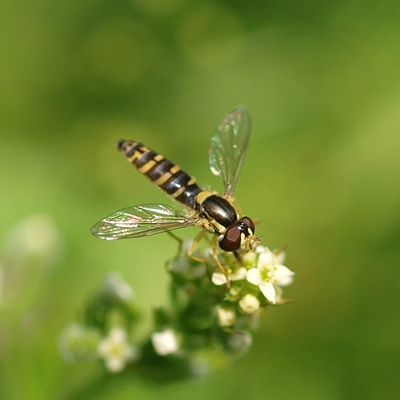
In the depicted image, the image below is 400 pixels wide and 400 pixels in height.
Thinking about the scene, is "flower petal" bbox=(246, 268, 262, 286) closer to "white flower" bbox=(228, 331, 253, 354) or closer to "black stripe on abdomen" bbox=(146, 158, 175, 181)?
"white flower" bbox=(228, 331, 253, 354)

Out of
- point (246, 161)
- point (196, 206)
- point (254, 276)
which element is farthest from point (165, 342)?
point (246, 161)

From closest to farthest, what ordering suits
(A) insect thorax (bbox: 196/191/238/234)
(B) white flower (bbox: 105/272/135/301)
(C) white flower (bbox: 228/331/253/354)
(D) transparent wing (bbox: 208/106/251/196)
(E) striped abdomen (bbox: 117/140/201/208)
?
1. (C) white flower (bbox: 228/331/253/354)
2. (A) insect thorax (bbox: 196/191/238/234)
3. (B) white flower (bbox: 105/272/135/301)
4. (E) striped abdomen (bbox: 117/140/201/208)
5. (D) transparent wing (bbox: 208/106/251/196)

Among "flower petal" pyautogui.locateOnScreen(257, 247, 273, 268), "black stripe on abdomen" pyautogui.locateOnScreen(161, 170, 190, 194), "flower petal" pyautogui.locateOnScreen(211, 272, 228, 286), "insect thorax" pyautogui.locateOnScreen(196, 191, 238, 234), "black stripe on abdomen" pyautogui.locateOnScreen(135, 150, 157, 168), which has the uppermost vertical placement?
"black stripe on abdomen" pyautogui.locateOnScreen(135, 150, 157, 168)

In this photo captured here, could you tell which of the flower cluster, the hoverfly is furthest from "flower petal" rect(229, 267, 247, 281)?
the hoverfly

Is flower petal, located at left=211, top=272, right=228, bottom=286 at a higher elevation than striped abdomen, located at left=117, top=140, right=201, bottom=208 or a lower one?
lower

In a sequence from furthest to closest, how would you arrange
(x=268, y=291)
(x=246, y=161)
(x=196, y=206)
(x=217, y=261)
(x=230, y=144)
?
1. (x=246, y=161)
2. (x=230, y=144)
3. (x=196, y=206)
4. (x=217, y=261)
5. (x=268, y=291)

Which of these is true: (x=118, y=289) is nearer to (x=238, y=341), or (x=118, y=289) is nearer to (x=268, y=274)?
(x=238, y=341)

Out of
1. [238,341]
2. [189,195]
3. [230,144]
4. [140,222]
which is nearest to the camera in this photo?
[238,341]
